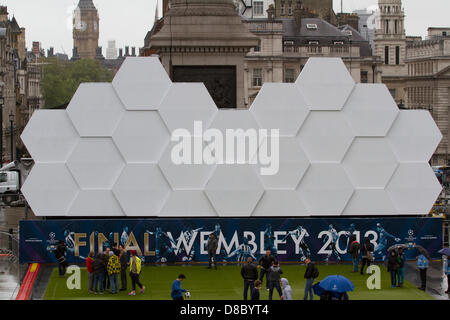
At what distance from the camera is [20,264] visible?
2905 centimetres

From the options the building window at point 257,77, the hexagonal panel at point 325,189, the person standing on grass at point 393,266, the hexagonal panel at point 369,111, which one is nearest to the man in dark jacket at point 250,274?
the person standing on grass at point 393,266

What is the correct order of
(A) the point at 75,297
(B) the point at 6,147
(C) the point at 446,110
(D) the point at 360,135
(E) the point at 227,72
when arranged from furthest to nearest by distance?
(C) the point at 446,110
(B) the point at 6,147
(E) the point at 227,72
(D) the point at 360,135
(A) the point at 75,297

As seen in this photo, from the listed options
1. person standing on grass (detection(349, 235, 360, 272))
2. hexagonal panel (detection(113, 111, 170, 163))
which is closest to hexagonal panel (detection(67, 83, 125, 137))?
hexagonal panel (detection(113, 111, 170, 163))

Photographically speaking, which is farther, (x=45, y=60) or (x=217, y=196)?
(x=45, y=60)

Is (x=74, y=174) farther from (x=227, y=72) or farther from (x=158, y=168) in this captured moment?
(x=227, y=72)

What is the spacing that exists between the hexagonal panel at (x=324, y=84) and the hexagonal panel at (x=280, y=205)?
2614 millimetres

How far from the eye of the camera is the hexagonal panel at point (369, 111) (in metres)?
31.0

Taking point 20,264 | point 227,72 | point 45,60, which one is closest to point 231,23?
point 227,72

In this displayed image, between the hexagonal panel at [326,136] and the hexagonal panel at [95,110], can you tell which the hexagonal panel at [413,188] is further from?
the hexagonal panel at [95,110]

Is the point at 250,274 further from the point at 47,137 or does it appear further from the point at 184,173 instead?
the point at 47,137

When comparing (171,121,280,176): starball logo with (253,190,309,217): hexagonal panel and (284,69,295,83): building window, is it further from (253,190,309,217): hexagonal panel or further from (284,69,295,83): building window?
(284,69,295,83): building window

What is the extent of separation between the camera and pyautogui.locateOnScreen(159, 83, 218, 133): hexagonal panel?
30.5 metres

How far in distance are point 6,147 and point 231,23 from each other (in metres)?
52.7

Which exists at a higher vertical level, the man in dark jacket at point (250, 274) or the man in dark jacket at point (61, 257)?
the man in dark jacket at point (61, 257)
